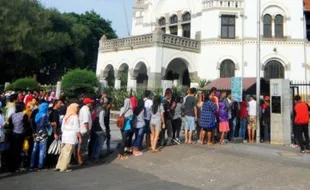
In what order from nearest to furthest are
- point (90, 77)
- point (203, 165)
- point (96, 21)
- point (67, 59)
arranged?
point (203, 165)
point (90, 77)
point (67, 59)
point (96, 21)

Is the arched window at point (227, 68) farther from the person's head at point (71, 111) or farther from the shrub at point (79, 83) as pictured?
the person's head at point (71, 111)

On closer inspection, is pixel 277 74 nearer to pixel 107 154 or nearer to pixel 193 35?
pixel 193 35

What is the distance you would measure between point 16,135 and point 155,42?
16.2 metres

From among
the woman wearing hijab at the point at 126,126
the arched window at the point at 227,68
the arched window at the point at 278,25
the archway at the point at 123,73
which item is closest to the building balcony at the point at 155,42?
the archway at the point at 123,73

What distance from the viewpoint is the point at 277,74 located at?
84.6 ft

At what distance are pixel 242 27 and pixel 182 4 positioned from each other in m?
5.78

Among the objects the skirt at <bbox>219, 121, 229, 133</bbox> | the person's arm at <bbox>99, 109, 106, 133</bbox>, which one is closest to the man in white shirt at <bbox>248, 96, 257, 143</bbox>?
the skirt at <bbox>219, 121, 229, 133</bbox>

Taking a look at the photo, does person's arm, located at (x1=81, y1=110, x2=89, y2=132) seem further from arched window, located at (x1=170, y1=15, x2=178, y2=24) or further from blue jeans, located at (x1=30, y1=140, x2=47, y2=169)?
arched window, located at (x1=170, y1=15, x2=178, y2=24)

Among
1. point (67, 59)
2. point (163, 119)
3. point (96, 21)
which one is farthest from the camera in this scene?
point (96, 21)

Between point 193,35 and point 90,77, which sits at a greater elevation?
point 193,35

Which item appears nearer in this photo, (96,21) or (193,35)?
(193,35)

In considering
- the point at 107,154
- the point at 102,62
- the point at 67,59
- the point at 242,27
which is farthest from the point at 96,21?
the point at 107,154

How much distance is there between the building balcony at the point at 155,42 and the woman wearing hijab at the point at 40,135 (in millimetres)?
15672

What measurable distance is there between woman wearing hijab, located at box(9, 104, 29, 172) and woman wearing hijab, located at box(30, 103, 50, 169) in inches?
11.3
